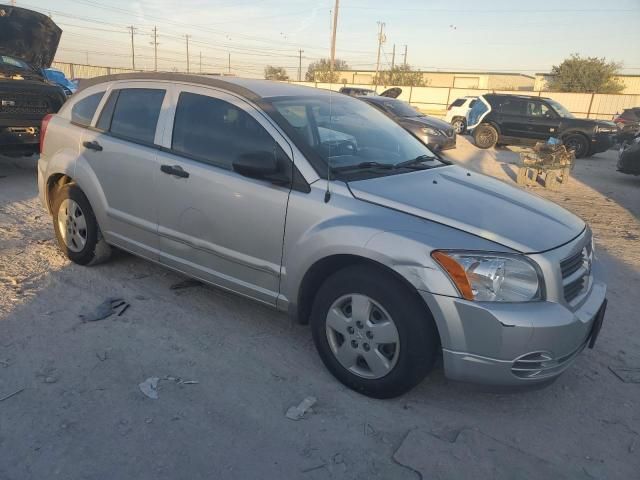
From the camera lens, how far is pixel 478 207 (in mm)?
2988

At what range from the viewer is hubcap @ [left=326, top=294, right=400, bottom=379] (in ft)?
9.04

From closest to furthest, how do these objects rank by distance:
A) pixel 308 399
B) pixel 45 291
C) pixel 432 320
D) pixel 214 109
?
pixel 432 320
pixel 308 399
pixel 214 109
pixel 45 291

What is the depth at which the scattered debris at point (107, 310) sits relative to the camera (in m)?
3.71

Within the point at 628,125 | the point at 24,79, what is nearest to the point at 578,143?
the point at 628,125

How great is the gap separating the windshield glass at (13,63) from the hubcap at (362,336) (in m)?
9.51

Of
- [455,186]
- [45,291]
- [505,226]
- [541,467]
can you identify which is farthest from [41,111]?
[541,467]

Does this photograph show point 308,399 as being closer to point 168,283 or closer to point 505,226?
point 505,226

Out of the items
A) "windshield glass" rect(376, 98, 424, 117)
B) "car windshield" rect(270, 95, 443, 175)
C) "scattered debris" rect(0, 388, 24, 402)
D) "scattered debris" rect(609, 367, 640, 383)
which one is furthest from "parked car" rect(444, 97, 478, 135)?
"scattered debris" rect(0, 388, 24, 402)

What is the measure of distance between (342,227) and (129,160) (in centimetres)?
199

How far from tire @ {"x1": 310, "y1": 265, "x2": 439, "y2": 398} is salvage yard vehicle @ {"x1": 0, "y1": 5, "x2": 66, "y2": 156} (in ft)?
21.9

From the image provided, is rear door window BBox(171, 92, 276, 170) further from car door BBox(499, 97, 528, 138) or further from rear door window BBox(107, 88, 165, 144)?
car door BBox(499, 97, 528, 138)

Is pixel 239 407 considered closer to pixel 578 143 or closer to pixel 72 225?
pixel 72 225

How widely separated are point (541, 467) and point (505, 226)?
4.01 feet

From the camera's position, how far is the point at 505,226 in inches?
109
